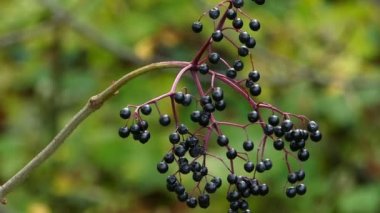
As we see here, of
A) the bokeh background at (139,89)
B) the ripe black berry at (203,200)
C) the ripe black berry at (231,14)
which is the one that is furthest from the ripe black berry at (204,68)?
the bokeh background at (139,89)

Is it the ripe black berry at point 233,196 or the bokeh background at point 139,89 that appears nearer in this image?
the ripe black berry at point 233,196

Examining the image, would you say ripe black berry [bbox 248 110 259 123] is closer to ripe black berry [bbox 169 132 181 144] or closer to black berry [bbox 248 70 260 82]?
black berry [bbox 248 70 260 82]

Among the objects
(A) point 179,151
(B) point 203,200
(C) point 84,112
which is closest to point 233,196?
(B) point 203,200

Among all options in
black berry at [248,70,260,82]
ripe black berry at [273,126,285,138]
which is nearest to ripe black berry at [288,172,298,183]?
ripe black berry at [273,126,285,138]

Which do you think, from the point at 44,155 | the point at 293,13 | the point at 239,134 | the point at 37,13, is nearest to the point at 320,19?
the point at 293,13

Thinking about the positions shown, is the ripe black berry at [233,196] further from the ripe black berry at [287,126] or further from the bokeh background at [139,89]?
the bokeh background at [139,89]

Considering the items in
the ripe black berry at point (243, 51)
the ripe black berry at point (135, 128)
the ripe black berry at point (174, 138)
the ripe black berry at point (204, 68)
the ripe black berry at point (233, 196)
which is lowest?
the ripe black berry at point (233, 196)

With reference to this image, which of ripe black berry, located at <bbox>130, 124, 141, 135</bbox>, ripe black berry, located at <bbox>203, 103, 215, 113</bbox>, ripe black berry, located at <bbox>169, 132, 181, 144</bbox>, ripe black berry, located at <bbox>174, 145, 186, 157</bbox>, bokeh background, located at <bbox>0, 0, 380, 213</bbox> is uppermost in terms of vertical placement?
bokeh background, located at <bbox>0, 0, 380, 213</bbox>

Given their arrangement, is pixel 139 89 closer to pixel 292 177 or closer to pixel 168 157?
pixel 292 177
